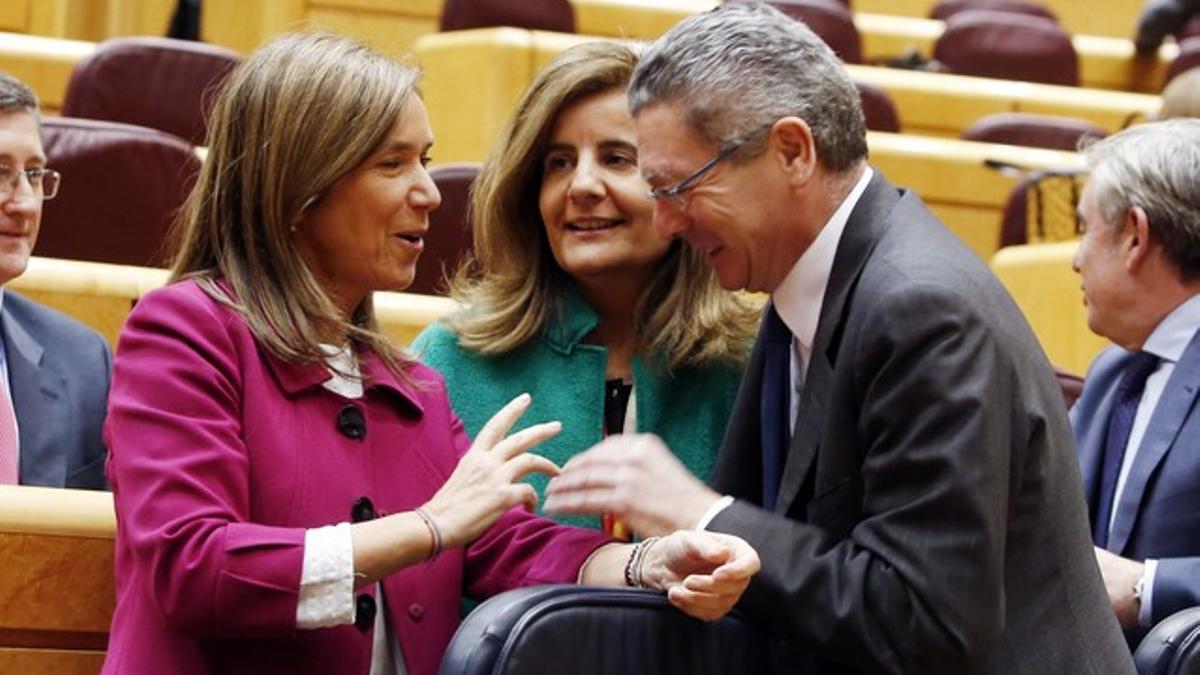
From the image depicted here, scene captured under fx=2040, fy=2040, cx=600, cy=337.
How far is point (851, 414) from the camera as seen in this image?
95 cm

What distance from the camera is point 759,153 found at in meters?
0.99

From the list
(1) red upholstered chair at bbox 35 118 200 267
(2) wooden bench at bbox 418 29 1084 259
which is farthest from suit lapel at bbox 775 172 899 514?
(2) wooden bench at bbox 418 29 1084 259

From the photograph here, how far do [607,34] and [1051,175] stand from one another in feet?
3.60

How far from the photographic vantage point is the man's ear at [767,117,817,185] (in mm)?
986

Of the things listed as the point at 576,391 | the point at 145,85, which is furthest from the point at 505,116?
the point at 576,391

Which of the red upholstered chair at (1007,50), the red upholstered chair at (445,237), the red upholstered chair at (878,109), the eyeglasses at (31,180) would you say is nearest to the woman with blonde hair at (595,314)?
the eyeglasses at (31,180)

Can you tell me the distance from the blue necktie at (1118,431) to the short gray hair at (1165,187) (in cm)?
7

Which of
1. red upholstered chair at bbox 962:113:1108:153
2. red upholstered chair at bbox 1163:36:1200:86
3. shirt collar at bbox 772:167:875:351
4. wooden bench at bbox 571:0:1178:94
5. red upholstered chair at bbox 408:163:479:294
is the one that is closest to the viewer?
shirt collar at bbox 772:167:875:351

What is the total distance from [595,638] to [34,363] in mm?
697

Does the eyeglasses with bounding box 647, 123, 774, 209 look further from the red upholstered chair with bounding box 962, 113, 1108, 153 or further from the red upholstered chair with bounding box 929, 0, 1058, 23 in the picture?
the red upholstered chair with bounding box 929, 0, 1058, 23

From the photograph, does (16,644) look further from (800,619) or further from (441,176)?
(441,176)

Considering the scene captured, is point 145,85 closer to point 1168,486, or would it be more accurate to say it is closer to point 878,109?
point 878,109

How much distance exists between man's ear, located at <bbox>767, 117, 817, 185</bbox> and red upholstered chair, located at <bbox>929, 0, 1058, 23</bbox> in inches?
130

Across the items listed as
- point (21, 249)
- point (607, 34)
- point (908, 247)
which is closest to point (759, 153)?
point (908, 247)
